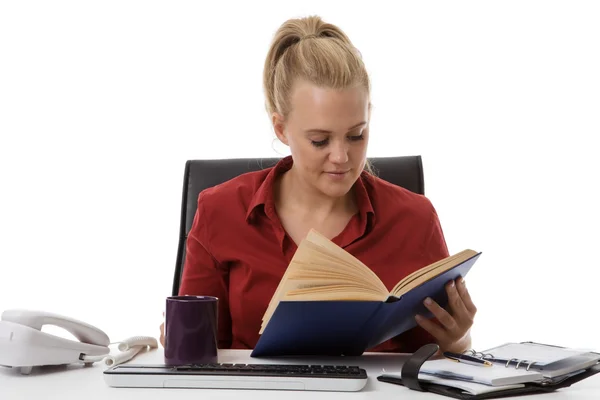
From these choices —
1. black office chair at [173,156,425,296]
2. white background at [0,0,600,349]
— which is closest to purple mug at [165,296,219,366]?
black office chair at [173,156,425,296]

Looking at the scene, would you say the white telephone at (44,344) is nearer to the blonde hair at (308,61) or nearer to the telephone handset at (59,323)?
the telephone handset at (59,323)

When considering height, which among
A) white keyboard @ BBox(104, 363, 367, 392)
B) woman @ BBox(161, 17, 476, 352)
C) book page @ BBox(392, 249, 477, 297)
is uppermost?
woman @ BBox(161, 17, 476, 352)

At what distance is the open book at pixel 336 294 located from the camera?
40.8 inches

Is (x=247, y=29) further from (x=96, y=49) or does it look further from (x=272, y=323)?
(x=272, y=323)

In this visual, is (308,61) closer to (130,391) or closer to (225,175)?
(225,175)

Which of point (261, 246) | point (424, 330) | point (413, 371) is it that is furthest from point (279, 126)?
point (413, 371)

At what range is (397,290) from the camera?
1066 mm

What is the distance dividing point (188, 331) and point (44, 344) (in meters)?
0.21

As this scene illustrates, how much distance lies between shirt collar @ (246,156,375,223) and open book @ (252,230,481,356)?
44 cm

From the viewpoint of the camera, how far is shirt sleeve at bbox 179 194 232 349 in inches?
61.2

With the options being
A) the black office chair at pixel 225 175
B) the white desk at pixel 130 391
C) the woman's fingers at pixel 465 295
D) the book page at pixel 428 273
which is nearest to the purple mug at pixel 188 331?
the white desk at pixel 130 391

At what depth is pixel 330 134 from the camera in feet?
4.61

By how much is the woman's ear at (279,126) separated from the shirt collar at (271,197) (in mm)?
98

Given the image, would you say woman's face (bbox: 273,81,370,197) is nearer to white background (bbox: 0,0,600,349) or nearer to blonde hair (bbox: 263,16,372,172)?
blonde hair (bbox: 263,16,372,172)
